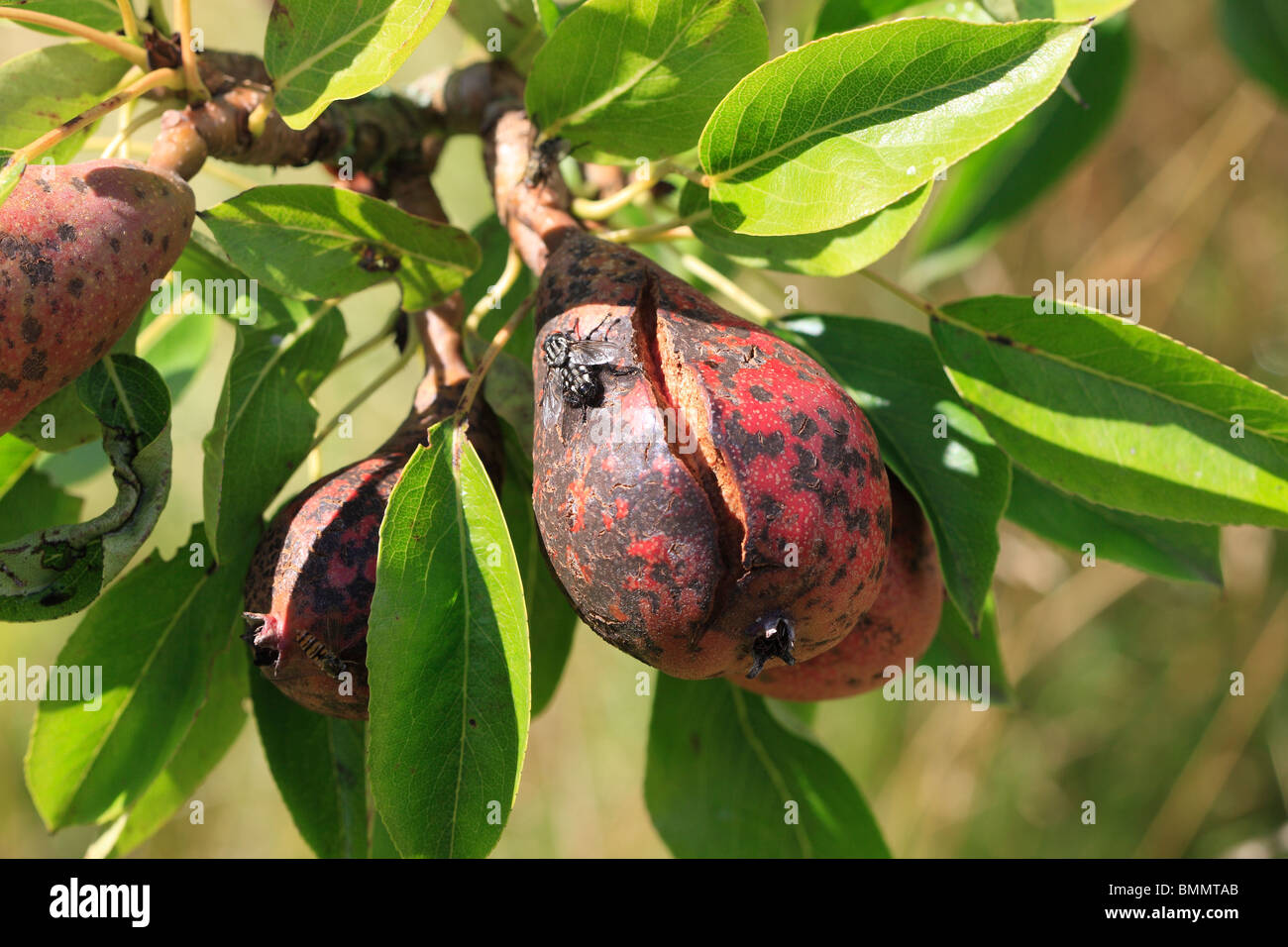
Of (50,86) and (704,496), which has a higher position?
(50,86)

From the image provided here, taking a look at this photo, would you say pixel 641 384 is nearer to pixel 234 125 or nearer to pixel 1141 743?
pixel 234 125

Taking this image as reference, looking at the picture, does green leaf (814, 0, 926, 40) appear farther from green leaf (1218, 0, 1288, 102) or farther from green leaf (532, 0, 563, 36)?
green leaf (1218, 0, 1288, 102)

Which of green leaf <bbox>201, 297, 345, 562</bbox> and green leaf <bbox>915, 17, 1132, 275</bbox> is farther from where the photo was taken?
green leaf <bbox>915, 17, 1132, 275</bbox>

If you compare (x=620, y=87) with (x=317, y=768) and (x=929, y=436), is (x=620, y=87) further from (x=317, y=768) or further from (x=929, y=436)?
(x=317, y=768)

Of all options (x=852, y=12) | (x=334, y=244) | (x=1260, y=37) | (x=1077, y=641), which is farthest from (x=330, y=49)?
(x=1077, y=641)

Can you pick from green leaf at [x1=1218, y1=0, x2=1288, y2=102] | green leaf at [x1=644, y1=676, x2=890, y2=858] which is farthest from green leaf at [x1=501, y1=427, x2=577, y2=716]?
green leaf at [x1=1218, y1=0, x2=1288, y2=102]

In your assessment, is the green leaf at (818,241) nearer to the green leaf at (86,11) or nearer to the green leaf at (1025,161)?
the green leaf at (86,11)

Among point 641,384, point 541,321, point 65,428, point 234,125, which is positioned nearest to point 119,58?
point 234,125
